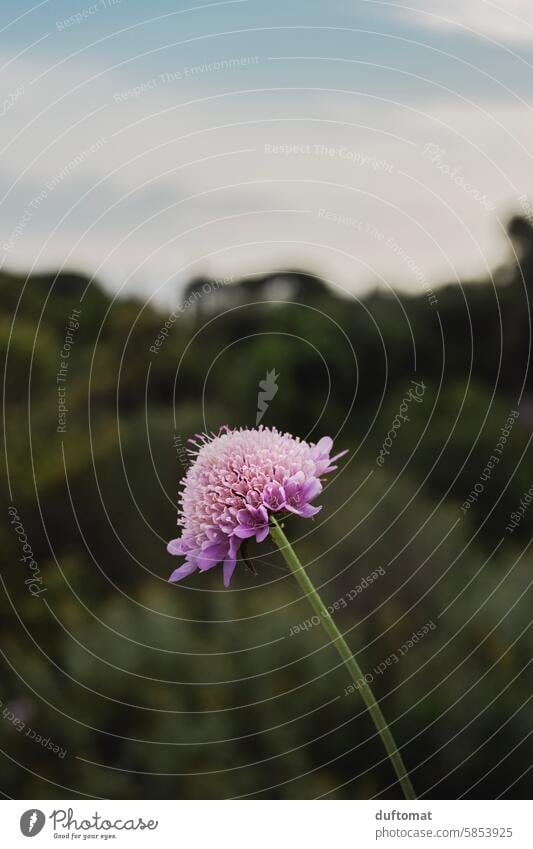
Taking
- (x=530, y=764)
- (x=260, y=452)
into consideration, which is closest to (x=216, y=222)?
(x=260, y=452)

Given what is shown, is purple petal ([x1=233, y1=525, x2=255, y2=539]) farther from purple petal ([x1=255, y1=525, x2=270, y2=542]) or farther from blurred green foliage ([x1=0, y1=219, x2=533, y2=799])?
blurred green foliage ([x1=0, y1=219, x2=533, y2=799])

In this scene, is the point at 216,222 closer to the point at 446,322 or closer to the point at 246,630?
the point at 246,630

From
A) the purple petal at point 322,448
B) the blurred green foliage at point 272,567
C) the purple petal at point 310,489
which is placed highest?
the purple petal at point 322,448

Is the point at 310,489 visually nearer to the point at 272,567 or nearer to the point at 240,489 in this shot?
the point at 240,489

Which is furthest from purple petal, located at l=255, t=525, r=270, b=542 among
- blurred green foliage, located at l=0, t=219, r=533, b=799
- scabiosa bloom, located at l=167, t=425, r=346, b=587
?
blurred green foliage, located at l=0, t=219, r=533, b=799

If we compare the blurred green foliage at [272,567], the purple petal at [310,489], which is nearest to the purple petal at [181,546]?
the purple petal at [310,489]

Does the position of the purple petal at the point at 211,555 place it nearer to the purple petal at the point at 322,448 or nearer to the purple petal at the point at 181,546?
the purple petal at the point at 181,546

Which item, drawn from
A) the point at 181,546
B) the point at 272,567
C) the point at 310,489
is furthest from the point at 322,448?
the point at 272,567

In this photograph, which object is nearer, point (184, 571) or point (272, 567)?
point (184, 571)

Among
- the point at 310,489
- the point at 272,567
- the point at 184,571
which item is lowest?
the point at 272,567
